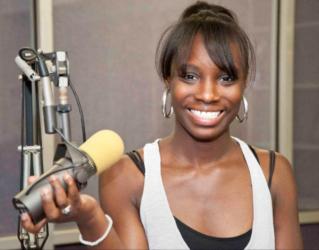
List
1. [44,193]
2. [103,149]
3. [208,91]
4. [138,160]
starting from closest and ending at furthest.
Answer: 1. [44,193]
2. [103,149]
3. [208,91]
4. [138,160]

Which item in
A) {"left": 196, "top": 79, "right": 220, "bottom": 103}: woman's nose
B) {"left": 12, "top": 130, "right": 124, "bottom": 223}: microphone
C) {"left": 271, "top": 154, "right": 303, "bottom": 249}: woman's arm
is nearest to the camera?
{"left": 12, "top": 130, "right": 124, "bottom": 223}: microphone

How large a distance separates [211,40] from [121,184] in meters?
0.36

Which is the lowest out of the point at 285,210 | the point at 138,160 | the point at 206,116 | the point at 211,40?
the point at 285,210

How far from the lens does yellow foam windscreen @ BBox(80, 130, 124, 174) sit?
771 millimetres

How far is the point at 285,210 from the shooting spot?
118 centimetres

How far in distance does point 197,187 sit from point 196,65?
279 mm

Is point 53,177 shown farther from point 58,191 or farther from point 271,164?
point 271,164

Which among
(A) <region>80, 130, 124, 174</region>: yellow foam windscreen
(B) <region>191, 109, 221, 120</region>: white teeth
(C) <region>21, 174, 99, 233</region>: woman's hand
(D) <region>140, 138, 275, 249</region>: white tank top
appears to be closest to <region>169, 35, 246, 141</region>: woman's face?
(B) <region>191, 109, 221, 120</region>: white teeth

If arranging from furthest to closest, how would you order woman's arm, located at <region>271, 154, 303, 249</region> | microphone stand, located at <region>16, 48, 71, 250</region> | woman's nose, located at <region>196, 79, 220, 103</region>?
1. woman's arm, located at <region>271, 154, 303, 249</region>
2. woman's nose, located at <region>196, 79, 220, 103</region>
3. microphone stand, located at <region>16, 48, 71, 250</region>

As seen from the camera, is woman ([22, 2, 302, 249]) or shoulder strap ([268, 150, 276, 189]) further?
shoulder strap ([268, 150, 276, 189])

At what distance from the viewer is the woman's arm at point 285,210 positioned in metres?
1.16

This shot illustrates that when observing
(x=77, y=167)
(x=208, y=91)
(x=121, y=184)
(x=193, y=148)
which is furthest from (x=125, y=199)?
(x=77, y=167)

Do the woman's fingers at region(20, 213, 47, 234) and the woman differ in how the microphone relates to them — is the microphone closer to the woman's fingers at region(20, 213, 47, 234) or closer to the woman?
the woman's fingers at region(20, 213, 47, 234)

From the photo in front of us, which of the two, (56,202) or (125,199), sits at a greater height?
(56,202)
